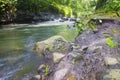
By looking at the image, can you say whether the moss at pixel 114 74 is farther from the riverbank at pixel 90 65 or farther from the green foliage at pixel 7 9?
the green foliage at pixel 7 9

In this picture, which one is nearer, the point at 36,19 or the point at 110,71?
the point at 110,71

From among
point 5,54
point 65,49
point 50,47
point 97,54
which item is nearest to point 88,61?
point 97,54

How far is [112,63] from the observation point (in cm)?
389

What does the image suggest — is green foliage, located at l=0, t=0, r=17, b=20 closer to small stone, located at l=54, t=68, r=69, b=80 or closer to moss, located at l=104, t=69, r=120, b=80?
small stone, located at l=54, t=68, r=69, b=80

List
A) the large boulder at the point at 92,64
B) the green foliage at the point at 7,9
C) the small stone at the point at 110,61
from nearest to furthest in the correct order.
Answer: the large boulder at the point at 92,64
the small stone at the point at 110,61
the green foliage at the point at 7,9

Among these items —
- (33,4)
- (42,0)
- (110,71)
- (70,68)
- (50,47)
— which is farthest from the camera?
(42,0)

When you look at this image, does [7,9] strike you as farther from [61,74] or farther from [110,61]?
[110,61]

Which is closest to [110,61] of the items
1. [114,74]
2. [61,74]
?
[114,74]

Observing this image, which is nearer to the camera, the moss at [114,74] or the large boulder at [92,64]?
the moss at [114,74]

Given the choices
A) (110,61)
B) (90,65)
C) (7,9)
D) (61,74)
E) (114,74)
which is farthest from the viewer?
(7,9)

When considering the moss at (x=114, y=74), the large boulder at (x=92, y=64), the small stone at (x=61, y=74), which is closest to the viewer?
the moss at (x=114, y=74)

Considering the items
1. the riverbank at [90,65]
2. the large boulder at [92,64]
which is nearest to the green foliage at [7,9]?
the riverbank at [90,65]

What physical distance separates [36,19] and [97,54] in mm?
19327

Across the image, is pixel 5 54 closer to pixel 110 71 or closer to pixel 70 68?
pixel 70 68
